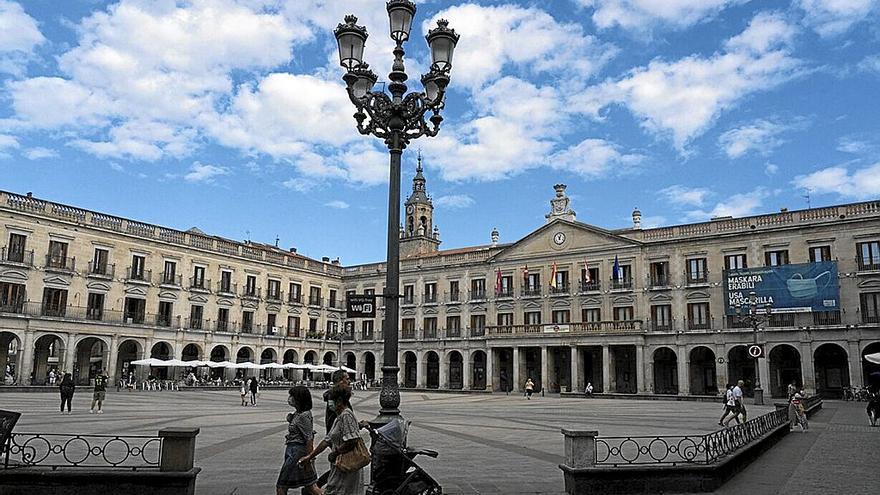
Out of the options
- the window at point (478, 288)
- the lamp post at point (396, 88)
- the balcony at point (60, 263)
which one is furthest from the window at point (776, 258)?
→ the balcony at point (60, 263)

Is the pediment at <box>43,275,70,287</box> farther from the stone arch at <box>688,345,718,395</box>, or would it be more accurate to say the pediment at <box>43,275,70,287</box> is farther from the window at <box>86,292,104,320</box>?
the stone arch at <box>688,345,718,395</box>

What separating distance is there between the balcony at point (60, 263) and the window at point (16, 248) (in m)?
1.57

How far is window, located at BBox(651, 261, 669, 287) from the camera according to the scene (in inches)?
1924

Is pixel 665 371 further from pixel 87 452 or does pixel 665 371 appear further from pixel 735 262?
pixel 87 452

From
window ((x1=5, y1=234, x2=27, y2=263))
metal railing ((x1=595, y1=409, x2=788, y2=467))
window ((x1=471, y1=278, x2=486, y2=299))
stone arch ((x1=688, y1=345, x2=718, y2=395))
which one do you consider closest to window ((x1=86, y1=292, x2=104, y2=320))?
window ((x1=5, y1=234, x2=27, y2=263))

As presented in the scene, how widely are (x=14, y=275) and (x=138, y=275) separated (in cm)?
831

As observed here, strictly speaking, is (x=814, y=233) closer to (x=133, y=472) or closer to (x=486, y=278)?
(x=486, y=278)

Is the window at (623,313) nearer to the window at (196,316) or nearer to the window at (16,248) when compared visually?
the window at (196,316)

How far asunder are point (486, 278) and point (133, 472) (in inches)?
1952

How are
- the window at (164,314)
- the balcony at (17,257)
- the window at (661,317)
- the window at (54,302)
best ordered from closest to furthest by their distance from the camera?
the balcony at (17,257)
the window at (54,302)
the window at (661,317)
the window at (164,314)

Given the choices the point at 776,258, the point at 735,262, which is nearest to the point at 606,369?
the point at 735,262

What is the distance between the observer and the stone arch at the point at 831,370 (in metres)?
43.5

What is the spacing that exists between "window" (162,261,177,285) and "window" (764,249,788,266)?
140 feet

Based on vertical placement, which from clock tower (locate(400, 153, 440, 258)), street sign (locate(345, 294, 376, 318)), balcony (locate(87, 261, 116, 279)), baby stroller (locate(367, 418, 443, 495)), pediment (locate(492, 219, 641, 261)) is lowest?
baby stroller (locate(367, 418, 443, 495))
